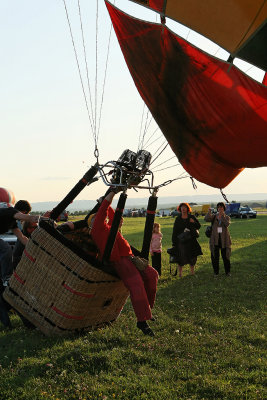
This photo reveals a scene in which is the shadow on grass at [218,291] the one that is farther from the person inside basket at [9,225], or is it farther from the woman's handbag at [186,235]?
the person inside basket at [9,225]

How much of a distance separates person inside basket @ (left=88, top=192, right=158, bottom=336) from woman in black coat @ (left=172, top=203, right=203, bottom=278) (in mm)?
5172

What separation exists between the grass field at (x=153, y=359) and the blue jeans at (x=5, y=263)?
0.73 meters

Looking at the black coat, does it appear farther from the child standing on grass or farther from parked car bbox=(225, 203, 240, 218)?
parked car bbox=(225, 203, 240, 218)

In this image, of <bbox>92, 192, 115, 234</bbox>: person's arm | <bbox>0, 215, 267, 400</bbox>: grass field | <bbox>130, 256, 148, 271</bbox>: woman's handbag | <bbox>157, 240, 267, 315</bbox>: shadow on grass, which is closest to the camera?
<bbox>0, 215, 267, 400</bbox>: grass field

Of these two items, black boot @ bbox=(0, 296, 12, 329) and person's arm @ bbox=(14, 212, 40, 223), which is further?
black boot @ bbox=(0, 296, 12, 329)

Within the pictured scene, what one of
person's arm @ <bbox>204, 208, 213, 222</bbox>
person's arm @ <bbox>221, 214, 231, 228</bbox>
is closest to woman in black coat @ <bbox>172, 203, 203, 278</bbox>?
person's arm @ <bbox>204, 208, 213, 222</bbox>

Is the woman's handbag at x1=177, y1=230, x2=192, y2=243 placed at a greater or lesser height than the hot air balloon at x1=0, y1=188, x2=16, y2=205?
lesser

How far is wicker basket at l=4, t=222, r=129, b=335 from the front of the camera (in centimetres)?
513

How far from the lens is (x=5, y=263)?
664 centimetres

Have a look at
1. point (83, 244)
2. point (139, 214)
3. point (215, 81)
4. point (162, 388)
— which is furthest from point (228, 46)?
A: point (139, 214)

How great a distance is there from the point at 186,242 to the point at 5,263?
5231 mm

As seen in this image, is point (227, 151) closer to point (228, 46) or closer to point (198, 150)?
point (198, 150)

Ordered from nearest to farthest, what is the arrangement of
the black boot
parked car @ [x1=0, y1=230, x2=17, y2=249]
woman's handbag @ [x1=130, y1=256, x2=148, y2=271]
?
woman's handbag @ [x1=130, y1=256, x2=148, y2=271] < the black boot < parked car @ [x1=0, y1=230, x2=17, y2=249]

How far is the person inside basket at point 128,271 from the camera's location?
5074 mm
